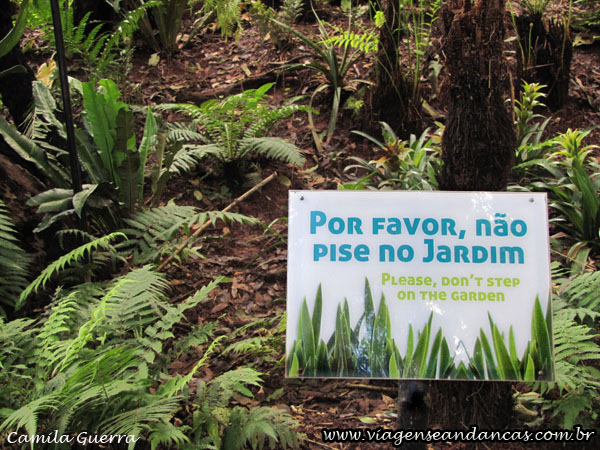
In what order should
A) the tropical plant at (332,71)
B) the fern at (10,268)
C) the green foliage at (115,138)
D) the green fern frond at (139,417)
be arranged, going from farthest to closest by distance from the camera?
the tropical plant at (332,71) → the green foliage at (115,138) → the fern at (10,268) → the green fern frond at (139,417)

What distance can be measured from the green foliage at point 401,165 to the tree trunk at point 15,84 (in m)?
2.03

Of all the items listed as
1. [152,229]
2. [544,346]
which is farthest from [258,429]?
[152,229]

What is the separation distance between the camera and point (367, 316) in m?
1.75

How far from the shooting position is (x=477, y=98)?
79.6 inches

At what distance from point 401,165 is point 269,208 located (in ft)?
2.95

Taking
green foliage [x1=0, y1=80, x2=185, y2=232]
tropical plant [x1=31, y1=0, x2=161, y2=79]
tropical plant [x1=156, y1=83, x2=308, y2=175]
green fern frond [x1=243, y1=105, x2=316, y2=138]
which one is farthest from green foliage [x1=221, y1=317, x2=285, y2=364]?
tropical plant [x1=31, y1=0, x2=161, y2=79]

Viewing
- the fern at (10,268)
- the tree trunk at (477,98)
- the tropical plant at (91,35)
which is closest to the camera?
the tree trunk at (477,98)

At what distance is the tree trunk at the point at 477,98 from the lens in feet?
6.47

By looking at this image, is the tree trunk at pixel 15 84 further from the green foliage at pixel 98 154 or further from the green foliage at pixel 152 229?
the green foliage at pixel 152 229

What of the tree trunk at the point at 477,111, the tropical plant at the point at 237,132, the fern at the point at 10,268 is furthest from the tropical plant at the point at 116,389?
the tropical plant at the point at 237,132

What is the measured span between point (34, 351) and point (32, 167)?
1.42 m

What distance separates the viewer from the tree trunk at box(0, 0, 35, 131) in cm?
339

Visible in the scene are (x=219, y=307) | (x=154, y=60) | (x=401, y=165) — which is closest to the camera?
(x=219, y=307)

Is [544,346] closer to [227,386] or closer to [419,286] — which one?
[419,286]
